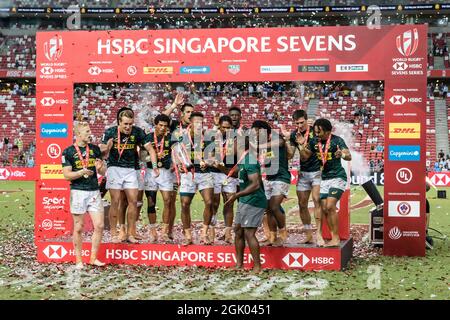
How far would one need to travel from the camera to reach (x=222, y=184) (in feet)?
36.9

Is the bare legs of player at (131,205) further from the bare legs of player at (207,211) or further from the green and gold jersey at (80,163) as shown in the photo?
the bare legs of player at (207,211)

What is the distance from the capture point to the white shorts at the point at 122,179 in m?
11.0

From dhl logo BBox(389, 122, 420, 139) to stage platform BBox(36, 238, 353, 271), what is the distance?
7.51 ft

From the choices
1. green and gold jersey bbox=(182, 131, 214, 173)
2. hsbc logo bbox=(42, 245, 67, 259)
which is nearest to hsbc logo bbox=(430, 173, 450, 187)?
green and gold jersey bbox=(182, 131, 214, 173)

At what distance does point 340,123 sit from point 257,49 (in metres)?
25.2

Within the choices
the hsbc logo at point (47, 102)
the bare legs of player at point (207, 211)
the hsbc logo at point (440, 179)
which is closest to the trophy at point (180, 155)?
the bare legs of player at point (207, 211)

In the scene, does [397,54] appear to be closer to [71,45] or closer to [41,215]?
[71,45]

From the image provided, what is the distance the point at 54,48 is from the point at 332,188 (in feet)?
19.2

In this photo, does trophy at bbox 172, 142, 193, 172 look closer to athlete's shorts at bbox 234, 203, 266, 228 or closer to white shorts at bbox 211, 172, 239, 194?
white shorts at bbox 211, 172, 239, 194

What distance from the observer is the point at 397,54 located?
1166cm

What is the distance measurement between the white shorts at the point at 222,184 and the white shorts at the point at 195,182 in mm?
361

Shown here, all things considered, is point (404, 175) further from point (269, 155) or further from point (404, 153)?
point (269, 155)

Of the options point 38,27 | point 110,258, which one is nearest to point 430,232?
point 110,258

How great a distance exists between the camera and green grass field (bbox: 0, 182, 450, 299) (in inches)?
324
